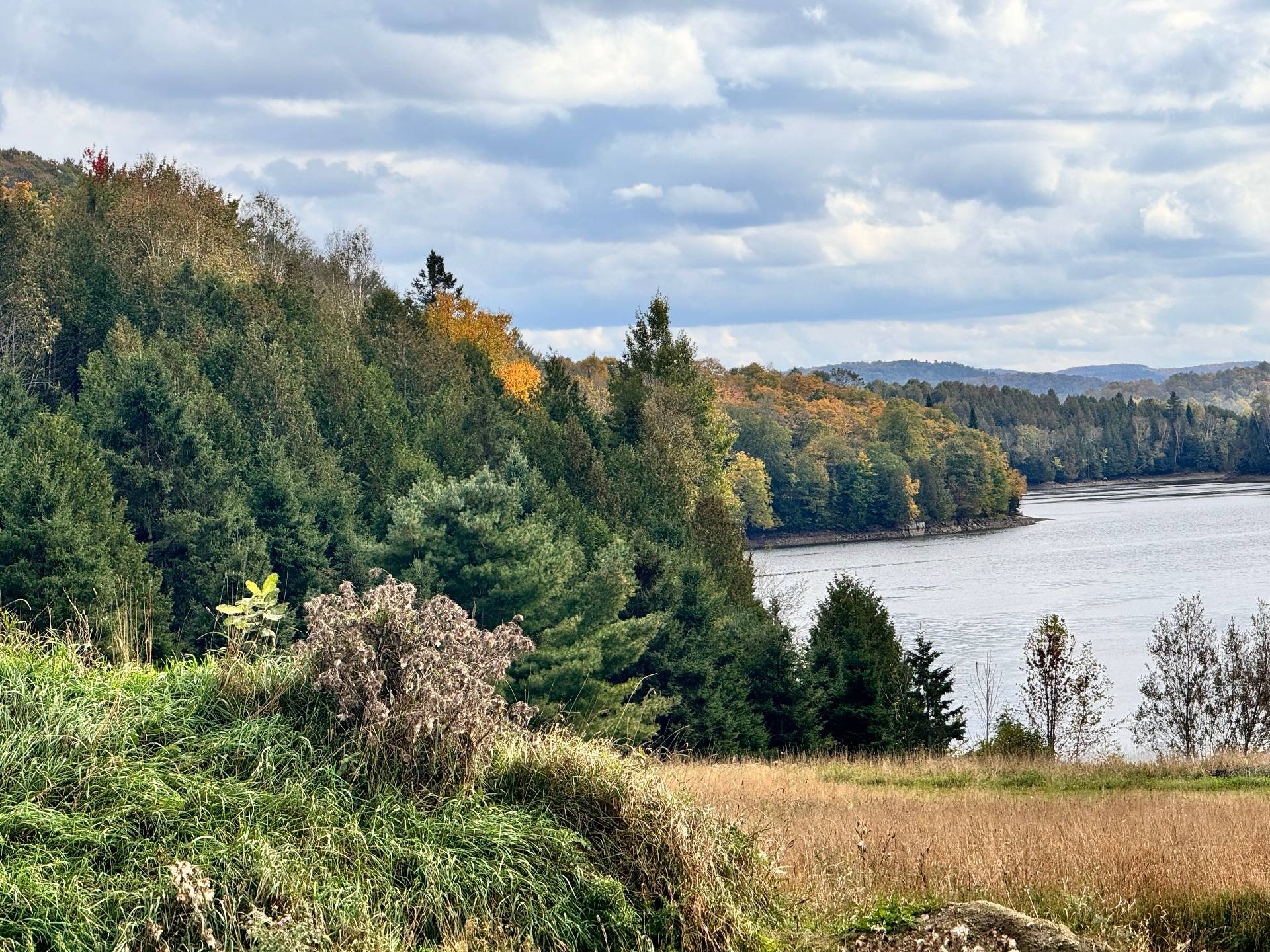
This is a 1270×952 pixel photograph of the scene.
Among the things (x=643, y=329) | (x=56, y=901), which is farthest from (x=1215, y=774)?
(x=643, y=329)

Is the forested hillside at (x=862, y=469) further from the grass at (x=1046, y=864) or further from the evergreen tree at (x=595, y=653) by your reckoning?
the grass at (x=1046, y=864)

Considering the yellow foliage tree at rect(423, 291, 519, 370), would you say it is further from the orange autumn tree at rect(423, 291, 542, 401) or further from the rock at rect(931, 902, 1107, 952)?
the rock at rect(931, 902, 1107, 952)

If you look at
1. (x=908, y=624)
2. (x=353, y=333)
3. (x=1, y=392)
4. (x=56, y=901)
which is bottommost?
(x=908, y=624)

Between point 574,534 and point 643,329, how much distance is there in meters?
28.2

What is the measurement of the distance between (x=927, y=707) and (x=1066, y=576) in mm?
35017

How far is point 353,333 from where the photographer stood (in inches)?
2377

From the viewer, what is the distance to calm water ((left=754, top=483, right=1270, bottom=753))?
49.1 m

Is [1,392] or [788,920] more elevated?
[1,392]

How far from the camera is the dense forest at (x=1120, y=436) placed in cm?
16325

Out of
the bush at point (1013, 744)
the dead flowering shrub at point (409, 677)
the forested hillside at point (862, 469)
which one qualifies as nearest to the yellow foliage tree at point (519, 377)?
the forested hillside at point (862, 469)

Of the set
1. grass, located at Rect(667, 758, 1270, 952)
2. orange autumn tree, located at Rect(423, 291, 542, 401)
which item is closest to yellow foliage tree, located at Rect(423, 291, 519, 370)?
orange autumn tree, located at Rect(423, 291, 542, 401)

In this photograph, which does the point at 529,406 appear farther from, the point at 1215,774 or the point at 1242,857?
the point at 1242,857

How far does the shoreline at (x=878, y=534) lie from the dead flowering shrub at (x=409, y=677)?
9597 centimetres

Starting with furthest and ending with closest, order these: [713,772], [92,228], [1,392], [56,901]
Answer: [92,228] < [1,392] < [713,772] < [56,901]
